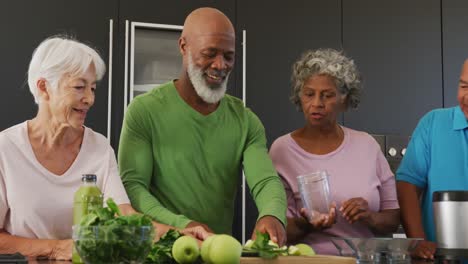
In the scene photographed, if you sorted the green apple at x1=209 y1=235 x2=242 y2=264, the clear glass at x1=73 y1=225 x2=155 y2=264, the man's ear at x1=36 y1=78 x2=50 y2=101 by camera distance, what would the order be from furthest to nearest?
the man's ear at x1=36 y1=78 x2=50 y2=101 < the green apple at x1=209 y1=235 x2=242 y2=264 < the clear glass at x1=73 y1=225 x2=155 y2=264

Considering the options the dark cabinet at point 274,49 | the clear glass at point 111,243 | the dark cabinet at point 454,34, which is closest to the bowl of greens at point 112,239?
the clear glass at point 111,243

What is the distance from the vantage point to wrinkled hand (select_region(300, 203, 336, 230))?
1958 mm

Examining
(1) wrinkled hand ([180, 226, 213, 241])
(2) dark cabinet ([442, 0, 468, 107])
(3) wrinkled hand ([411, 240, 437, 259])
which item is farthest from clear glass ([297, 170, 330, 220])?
(2) dark cabinet ([442, 0, 468, 107])

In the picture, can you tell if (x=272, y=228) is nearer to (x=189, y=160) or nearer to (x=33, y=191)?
(x=189, y=160)

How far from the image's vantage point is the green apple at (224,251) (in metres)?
1.37

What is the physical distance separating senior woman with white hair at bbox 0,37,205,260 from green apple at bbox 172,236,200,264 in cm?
47

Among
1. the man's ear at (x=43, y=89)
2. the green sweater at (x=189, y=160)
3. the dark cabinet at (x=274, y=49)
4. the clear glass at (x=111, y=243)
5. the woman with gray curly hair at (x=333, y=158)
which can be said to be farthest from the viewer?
the dark cabinet at (x=274, y=49)

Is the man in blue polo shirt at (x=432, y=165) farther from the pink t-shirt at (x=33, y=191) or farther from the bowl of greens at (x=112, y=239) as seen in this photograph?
the bowl of greens at (x=112, y=239)

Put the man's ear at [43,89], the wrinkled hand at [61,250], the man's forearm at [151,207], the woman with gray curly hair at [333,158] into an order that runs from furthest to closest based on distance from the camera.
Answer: the woman with gray curly hair at [333,158]
the man's ear at [43,89]
the man's forearm at [151,207]
the wrinkled hand at [61,250]

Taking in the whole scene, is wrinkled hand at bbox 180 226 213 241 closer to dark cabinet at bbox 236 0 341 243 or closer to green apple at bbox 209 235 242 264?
green apple at bbox 209 235 242 264

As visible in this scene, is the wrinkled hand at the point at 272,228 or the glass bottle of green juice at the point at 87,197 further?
the wrinkled hand at the point at 272,228

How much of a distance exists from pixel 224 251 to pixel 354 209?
30.2 inches

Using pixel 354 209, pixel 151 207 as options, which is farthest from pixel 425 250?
pixel 151 207

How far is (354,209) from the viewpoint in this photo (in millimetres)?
2049
